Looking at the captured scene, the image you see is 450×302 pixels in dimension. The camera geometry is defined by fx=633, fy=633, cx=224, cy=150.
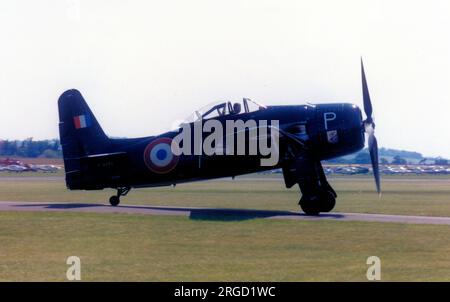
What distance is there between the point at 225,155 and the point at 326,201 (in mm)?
4158

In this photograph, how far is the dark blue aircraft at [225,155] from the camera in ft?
75.6

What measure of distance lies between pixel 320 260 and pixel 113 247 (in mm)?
4998

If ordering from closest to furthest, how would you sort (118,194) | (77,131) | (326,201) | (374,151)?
1. (326,201)
2. (374,151)
3. (77,131)
4. (118,194)

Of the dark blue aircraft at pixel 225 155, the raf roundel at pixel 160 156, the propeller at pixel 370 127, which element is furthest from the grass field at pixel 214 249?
the propeller at pixel 370 127

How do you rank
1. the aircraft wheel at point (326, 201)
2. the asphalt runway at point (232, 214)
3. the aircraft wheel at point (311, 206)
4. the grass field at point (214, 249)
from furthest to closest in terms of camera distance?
the aircraft wheel at point (326, 201)
the aircraft wheel at point (311, 206)
the asphalt runway at point (232, 214)
the grass field at point (214, 249)

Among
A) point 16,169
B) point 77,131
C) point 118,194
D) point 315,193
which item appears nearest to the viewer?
point 315,193

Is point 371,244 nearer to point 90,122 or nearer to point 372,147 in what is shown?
point 372,147

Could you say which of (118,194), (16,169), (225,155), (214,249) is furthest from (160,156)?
(16,169)

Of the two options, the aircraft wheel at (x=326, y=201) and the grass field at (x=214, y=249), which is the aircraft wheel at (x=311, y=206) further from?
the grass field at (x=214, y=249)

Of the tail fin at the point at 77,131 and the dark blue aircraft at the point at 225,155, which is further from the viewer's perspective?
the tail fin at the point at 77,131

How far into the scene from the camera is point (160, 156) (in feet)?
83.1

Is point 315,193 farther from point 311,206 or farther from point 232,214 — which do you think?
point 232,214

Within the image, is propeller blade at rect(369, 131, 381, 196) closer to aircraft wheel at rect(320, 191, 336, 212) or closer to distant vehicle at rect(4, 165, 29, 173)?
aircraft wheel at rect(320, 191, 336, 212)
